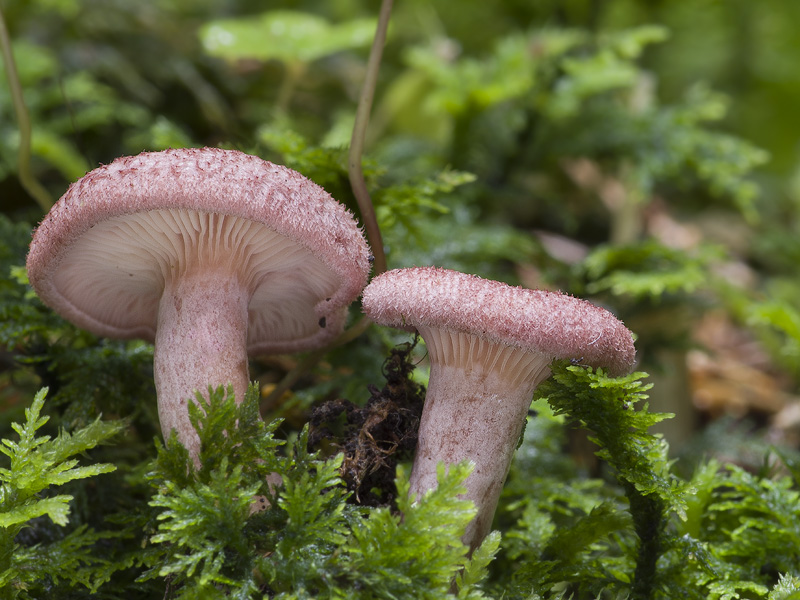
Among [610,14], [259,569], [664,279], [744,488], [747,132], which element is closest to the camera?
[259,569]

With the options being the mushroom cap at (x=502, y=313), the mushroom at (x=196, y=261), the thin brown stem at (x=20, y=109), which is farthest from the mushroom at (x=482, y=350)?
the thin brown stem at (x=20, y=109)

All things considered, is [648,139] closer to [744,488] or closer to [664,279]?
[664,279]

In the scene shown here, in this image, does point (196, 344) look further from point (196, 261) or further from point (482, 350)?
point (482, 350)

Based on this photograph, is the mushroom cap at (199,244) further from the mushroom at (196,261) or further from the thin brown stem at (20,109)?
the thin brown stem at (20,109)

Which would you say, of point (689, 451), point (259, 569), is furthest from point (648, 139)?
point (259, 569)

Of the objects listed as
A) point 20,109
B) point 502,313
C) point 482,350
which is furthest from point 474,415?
point 20,109
